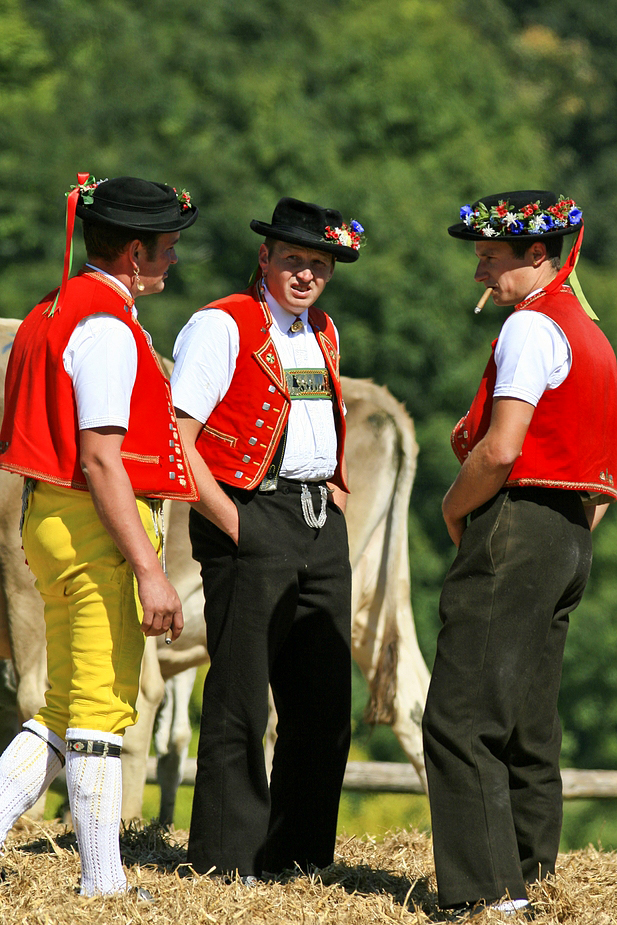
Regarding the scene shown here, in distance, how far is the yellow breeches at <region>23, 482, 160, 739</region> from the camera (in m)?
2.88

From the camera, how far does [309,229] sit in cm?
343

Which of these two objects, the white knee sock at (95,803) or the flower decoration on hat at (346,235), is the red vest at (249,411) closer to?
the flower decoration on hat at (346,235)

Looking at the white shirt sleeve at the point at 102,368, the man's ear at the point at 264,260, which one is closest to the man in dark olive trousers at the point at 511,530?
the man's ear at the point at 264,260

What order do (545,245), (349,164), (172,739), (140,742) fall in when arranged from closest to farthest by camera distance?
1. (545,245)
2. (140,742)
3. (172,739)
4. (349,164)

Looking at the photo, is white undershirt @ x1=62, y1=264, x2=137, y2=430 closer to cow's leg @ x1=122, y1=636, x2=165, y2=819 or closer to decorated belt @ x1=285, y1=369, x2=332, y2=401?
decorated belt @ x1=285, y1=369, x2=332, y2=401

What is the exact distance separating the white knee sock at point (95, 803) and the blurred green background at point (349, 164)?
28.8ft

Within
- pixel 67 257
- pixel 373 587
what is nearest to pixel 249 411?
pixel 67 257

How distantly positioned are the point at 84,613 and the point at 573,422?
58.0 inches

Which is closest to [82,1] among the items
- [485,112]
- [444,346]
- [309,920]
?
[485,112]

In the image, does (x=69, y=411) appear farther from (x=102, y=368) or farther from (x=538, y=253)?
(x=538, y=253)

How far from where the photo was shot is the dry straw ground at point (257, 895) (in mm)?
2855

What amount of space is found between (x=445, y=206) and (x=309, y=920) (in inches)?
507

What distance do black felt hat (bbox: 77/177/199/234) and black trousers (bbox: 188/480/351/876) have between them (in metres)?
0.88

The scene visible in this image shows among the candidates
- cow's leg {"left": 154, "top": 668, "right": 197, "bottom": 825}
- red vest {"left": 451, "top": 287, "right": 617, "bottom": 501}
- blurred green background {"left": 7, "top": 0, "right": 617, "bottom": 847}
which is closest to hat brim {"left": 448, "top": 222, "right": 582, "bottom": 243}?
red vest {"left": 451, "top": 287, "right": 617, "bottom": 501}
